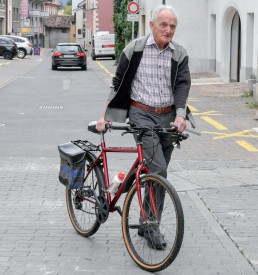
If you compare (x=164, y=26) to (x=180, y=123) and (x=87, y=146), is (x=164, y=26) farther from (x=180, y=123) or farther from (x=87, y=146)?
(x=87, y=146)

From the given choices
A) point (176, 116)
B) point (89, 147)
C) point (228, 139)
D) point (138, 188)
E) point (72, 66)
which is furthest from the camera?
point (72, 66)

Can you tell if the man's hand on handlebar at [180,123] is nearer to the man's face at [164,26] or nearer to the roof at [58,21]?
the man's face at [164,26]

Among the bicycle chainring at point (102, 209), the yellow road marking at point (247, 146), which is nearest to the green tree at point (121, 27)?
the yellow road marking at point (247, 146)

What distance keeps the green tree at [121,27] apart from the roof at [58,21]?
3644 inches

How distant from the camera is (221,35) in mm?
31266

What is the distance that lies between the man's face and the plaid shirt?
0.11 meters

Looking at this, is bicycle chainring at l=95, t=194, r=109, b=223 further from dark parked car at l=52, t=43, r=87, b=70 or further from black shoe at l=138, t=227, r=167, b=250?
dark parked car at l=52, t=43, r=87, b=70

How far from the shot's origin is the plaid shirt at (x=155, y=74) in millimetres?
6285

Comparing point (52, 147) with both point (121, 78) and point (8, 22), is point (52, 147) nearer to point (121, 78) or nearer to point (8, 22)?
point (121, 78)

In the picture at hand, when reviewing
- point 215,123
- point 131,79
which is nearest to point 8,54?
point 215,123

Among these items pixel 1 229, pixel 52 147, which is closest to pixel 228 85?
pixel 52 147

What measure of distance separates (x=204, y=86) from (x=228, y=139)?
572 inches

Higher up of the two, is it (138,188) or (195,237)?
(138,188)

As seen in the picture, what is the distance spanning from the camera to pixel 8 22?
306ft
